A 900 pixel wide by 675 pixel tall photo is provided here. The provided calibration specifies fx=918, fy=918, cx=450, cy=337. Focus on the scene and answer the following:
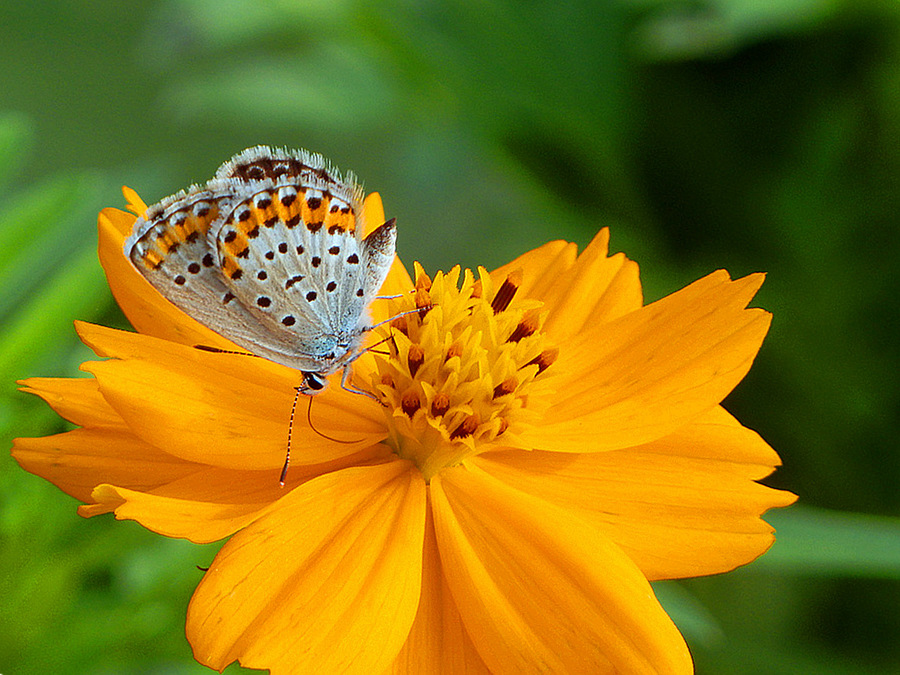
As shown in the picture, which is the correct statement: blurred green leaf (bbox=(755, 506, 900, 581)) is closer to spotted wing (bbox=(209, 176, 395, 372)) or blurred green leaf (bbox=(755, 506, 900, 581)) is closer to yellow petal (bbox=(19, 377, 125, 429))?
spotted wing (bbox=(209, 176, 395, 372))

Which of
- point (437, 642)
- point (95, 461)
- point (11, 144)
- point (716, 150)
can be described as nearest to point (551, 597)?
point (437, 642)

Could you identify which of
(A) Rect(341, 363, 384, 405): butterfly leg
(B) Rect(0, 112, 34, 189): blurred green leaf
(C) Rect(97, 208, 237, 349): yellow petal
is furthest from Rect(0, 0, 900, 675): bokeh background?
(A) Rect(341, 363, 384, 405): butterfly leg

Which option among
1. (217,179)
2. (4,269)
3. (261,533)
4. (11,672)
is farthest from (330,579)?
(4,269)

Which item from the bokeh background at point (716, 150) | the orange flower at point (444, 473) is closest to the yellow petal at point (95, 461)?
the orange flower at point (444, 473)

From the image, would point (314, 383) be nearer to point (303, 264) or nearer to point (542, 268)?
point (303, 264)

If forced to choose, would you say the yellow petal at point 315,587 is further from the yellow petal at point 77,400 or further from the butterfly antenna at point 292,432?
the yellow petal at point 77,400

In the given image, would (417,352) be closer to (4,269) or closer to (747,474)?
(747,474)
